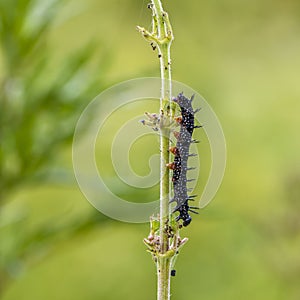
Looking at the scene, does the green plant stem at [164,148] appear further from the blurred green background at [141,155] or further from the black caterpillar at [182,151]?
the blurred green background at [141,155]

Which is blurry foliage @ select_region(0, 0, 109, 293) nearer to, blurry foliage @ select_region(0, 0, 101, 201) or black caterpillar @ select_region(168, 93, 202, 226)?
blurry foliage @ select_region(0, 0, 101, 201)

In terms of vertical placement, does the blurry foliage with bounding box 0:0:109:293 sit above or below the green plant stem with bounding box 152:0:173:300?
above

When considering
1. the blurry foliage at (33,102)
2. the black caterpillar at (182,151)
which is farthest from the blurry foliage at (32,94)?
the black caterpillar at (182,151)

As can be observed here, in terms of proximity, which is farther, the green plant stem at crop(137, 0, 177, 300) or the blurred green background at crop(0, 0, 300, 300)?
the blurred green background at crop(0, 0, 300, 300)

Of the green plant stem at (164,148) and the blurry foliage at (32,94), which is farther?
the blurry foliage at (32,94)

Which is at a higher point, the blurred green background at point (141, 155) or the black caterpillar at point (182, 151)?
the blurred green background at point (141, 155)

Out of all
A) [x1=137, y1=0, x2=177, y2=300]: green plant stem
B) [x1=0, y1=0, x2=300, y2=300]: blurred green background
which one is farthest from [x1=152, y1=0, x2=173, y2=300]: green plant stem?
[x1=0, y1=0, x2=300, y2=300]: blurred green background

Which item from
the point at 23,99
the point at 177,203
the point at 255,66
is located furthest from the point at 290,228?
the point at 255,66
